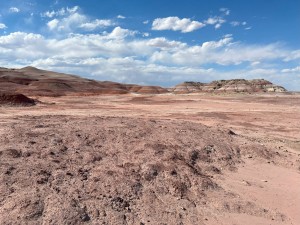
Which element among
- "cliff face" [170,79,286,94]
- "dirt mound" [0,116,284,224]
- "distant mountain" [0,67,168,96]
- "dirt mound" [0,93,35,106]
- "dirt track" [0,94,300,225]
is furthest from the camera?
"cliff face" [170,79,286,94]

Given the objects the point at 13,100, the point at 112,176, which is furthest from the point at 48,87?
the point at 112,176

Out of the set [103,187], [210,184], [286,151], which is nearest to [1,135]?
[103,187]

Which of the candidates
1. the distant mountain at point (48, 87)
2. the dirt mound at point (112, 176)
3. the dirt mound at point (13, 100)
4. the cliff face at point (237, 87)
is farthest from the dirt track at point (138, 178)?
the cliff face at point (237, 87)

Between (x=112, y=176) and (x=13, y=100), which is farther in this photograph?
(x=13, y=100)

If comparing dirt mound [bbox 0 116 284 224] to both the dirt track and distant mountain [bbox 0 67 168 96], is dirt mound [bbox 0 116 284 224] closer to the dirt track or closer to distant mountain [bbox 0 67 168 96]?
the dirt track

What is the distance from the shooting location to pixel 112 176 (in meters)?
9.09

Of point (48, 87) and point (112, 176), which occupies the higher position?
point (112, 176)

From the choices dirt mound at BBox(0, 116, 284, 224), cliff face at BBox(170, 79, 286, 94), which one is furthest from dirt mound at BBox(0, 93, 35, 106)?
cliff face at BBox(170, 79, 286, 94)

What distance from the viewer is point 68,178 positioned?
8648mm

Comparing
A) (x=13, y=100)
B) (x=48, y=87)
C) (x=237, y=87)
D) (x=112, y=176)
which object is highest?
(x=237, y=87)

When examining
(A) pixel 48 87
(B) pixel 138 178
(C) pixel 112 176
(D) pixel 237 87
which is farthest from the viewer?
(D) pixel 237 87

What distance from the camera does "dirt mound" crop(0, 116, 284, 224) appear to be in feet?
24.2

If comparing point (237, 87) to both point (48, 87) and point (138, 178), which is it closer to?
point (48, 87)

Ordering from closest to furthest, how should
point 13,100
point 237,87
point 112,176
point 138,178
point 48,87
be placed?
point 112,176
point 138,178
point 13,100
point 48,87
point 237,87
